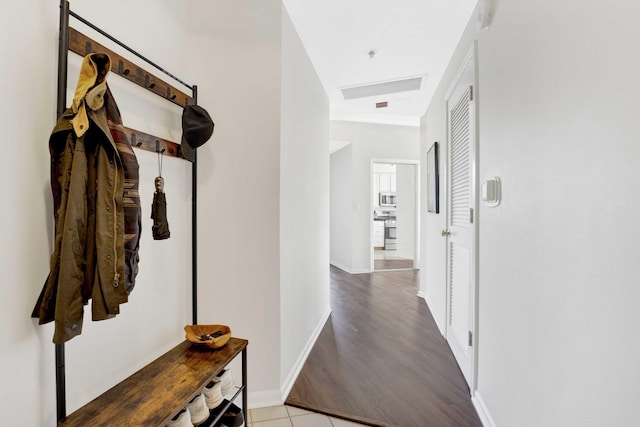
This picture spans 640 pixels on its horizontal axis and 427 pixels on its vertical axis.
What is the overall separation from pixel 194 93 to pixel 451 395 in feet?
7.74

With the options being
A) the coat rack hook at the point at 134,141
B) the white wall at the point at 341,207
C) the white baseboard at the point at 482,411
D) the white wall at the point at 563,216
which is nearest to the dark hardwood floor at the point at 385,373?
the white baseboard at the point at 482,411

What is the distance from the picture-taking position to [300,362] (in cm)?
214

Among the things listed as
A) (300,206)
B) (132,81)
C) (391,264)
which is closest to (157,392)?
(132,81)

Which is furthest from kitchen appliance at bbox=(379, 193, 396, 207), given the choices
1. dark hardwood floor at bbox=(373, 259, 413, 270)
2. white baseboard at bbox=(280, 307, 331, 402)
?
white baseboard at bbox=(280, 307, 331, 402)

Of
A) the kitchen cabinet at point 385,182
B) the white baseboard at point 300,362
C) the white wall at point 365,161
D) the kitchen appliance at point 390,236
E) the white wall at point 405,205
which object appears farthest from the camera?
the kitchen cabinet at point 385,182

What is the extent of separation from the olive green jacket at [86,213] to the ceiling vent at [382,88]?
2674 millimetres

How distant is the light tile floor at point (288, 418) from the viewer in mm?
1590

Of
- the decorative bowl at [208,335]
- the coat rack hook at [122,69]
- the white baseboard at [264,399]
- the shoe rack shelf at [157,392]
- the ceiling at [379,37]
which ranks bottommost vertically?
the white baseboard at [264,399]

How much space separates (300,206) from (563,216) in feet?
5.16

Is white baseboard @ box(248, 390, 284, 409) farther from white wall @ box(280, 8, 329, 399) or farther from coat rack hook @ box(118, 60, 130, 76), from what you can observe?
coat rack hook @ box(118, 60, 130, 76)

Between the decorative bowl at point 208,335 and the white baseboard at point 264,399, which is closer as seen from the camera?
the decorative bowl at point 208,335

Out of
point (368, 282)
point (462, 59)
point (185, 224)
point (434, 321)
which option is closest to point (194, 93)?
point (185, 224)

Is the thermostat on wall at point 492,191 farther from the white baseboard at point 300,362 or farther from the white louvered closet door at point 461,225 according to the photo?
the white baseboard at point 300,362

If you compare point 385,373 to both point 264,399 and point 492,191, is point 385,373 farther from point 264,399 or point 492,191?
point 492,191
